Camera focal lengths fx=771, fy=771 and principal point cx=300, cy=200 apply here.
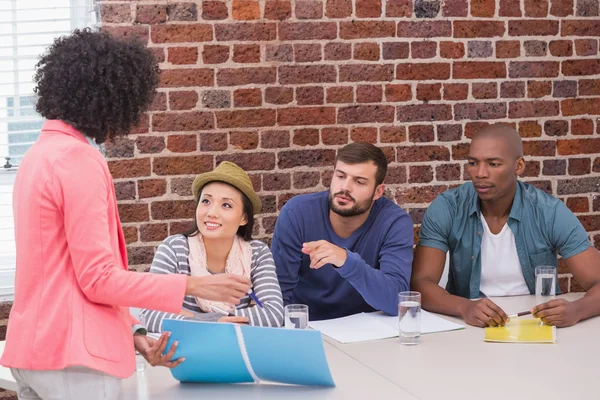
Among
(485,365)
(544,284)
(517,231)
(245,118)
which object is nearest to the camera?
(485,365)

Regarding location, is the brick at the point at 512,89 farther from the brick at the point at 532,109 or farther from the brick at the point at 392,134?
the brick at the point at 392,134

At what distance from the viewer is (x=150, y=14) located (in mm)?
3000

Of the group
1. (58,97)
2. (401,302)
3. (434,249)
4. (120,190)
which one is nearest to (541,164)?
(434,249)

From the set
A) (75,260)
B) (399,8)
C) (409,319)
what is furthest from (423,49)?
(75,260)

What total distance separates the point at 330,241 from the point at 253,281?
1.35ft

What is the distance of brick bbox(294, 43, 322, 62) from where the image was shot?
312 centimetres

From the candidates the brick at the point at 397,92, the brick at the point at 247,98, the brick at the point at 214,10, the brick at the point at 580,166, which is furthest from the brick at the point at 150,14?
the brick at the point at 580,166

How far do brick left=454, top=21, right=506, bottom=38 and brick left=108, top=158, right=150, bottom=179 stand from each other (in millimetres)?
1402

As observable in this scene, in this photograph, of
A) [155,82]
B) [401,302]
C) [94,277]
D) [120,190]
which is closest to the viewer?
[94,277]

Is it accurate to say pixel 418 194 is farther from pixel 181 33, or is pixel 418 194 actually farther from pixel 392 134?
pixel 181 33

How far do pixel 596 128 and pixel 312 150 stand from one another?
128 centimetres

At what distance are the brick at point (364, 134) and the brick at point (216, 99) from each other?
1.74 ft

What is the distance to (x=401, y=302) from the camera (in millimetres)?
2117

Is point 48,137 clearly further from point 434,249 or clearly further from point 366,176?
point 434,249
